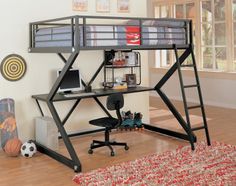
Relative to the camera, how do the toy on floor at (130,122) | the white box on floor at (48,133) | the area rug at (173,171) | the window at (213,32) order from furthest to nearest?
the window at (213,32)
the toy on floor at (130,122)
the white box on floor at (48,133)
the area rug at (173,171)

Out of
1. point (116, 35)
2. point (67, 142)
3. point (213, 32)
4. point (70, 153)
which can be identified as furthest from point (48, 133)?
point (213, 32)

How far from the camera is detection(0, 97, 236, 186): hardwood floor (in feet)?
12.7

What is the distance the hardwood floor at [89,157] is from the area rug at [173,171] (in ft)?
0.77

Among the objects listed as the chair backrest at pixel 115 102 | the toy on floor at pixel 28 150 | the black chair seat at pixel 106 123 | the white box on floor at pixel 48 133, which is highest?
the chair backrest at pixel 115 102

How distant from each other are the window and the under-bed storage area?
2.87m

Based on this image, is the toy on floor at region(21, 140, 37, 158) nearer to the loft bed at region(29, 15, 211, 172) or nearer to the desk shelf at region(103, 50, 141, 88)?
the loft bed at region(29, 15, 211, 172)

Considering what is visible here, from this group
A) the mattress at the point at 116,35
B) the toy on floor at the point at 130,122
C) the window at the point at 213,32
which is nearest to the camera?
the mattress at the point at 116,35

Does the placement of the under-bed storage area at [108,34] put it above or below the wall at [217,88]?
above

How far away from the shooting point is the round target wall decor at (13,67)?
492cm

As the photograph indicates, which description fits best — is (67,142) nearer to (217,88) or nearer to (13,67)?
(13,67)

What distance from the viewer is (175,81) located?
8891mm

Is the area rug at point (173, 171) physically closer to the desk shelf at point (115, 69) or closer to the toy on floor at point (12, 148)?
the toy on floor at point (12, 148)

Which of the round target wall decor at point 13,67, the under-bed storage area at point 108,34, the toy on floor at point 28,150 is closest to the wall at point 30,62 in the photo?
the round target wall decor at point 13,67

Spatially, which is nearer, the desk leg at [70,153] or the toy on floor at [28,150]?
the desk leg at [70,153]
